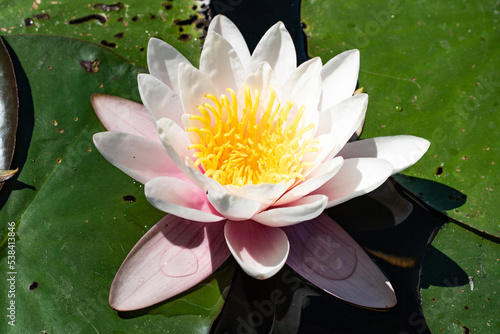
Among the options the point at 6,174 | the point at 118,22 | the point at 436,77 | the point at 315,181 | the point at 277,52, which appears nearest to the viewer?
the point at 315,181

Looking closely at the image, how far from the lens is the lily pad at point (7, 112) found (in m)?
2.24

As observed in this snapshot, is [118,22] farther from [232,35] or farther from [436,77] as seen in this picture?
[436,77]

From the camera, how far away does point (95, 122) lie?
8.00 feet

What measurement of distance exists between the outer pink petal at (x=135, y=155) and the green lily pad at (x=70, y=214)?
1.19 ft

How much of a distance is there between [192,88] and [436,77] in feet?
5.61

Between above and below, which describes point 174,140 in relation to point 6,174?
above

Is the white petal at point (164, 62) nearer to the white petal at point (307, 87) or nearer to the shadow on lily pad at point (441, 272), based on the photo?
the white petal at point (307, 87)

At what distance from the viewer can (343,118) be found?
6.77ft

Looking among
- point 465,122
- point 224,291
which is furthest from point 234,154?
point 465,122

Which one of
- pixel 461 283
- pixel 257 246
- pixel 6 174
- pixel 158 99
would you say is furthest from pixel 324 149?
pixel 6 174

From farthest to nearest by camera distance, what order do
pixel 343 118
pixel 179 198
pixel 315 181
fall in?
pixel 343 118 → pixel 179 198 → pixel 315 181

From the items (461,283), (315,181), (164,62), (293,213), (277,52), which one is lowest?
(461,283)

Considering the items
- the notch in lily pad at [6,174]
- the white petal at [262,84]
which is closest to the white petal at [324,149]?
the white petal at [262,84]

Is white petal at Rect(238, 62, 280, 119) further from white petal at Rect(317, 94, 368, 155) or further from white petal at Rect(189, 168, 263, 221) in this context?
white petal at Rect(189, 168, 263, 221)
